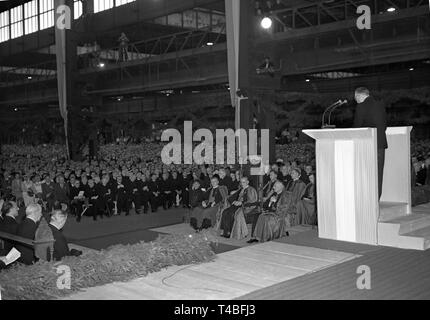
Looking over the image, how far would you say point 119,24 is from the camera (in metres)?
21.4

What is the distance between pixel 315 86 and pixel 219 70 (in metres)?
4.06

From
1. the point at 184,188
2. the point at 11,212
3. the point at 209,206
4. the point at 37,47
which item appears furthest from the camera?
the point at 37,47

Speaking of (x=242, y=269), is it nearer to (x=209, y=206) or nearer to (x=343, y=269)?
(x=343, y=269)

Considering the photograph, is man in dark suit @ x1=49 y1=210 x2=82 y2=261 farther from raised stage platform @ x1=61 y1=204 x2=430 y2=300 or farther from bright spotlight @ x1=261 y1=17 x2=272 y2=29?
bright spotlight @ x1=261 y1=17 x2=272 y2=29

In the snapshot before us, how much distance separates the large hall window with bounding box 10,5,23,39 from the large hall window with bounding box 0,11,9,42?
0.35 meters

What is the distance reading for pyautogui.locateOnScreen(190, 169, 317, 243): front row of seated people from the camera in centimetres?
899

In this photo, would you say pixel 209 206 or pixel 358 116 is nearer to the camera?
pixel 358 116

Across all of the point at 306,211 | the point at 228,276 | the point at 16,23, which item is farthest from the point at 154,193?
the point at 16,23

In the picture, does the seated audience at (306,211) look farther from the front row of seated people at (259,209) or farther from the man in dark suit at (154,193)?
the man in dark suit at (154,193)

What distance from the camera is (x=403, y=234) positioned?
7.23m

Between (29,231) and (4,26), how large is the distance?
27.9 meters

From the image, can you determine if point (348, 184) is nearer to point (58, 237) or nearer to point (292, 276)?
point (292, 276)

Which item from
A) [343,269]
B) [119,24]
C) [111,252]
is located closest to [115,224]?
[111,252]

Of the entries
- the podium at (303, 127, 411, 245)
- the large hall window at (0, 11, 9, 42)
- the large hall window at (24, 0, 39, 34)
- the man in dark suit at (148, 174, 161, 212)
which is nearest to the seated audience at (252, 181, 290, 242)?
the podium at (303, 127, 411, 245)
